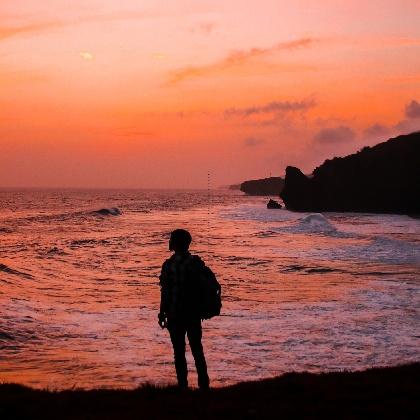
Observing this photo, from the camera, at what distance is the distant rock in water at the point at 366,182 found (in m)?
109

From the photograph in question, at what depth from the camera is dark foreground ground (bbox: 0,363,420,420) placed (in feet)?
22.6

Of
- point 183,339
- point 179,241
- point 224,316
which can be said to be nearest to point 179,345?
point 183,339

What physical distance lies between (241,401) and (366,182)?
115 meters

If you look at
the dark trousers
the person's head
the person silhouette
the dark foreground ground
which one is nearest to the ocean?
the dark foreground ground

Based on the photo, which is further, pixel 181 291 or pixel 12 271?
pixel 12 271

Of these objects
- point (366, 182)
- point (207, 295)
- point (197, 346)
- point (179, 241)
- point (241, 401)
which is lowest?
point (241, 401)

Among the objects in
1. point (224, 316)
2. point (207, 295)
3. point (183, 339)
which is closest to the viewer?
point (207, 295)

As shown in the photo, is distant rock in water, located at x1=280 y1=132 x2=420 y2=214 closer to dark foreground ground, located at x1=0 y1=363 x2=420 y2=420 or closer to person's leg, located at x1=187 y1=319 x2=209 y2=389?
dark foreground ground, located at x1=0 y1=363 x2=420 y2=420

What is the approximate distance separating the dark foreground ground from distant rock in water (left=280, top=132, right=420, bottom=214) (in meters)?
102

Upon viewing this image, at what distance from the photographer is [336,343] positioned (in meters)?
14.2

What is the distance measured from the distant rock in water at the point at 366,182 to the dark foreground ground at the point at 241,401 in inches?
4025

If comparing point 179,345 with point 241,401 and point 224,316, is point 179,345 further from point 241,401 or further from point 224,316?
point 224,316

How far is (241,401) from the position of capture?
24.6 ft

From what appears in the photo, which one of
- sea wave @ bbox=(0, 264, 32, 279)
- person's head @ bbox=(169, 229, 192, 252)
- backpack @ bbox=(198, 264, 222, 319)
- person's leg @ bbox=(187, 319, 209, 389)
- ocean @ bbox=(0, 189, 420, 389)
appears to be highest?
person's head @ bbox=(169, 229, 192, 252)
